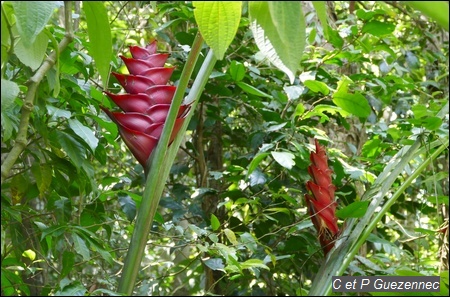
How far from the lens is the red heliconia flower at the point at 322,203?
3.45 ft

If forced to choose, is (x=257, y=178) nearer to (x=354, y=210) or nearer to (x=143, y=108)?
(x=354, y=210)

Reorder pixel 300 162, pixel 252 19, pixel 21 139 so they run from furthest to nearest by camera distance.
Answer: pixel 300 162 → pixel 21 139 → pixel 252 19

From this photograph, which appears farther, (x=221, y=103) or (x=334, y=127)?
(x=334, y=127)

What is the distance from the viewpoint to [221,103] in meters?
1.64

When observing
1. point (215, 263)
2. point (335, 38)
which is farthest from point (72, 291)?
point (335, 38)

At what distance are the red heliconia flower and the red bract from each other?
32 centimetres

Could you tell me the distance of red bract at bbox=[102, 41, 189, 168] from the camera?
84 cm

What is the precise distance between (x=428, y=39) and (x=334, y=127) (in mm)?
670

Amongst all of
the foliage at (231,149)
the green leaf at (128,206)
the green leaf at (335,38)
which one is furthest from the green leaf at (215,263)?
the green leaf at (335,38)

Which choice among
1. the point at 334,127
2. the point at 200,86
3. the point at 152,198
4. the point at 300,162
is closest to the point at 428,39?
the point at 334,127

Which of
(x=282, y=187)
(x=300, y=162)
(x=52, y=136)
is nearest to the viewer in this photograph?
(x=52, y=136)

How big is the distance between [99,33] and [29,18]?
0.49 ft

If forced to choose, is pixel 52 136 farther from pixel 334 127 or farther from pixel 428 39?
pixel 428 39

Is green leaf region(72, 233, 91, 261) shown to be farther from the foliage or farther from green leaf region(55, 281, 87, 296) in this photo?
green leaf region(55, 281, 87, 296)
